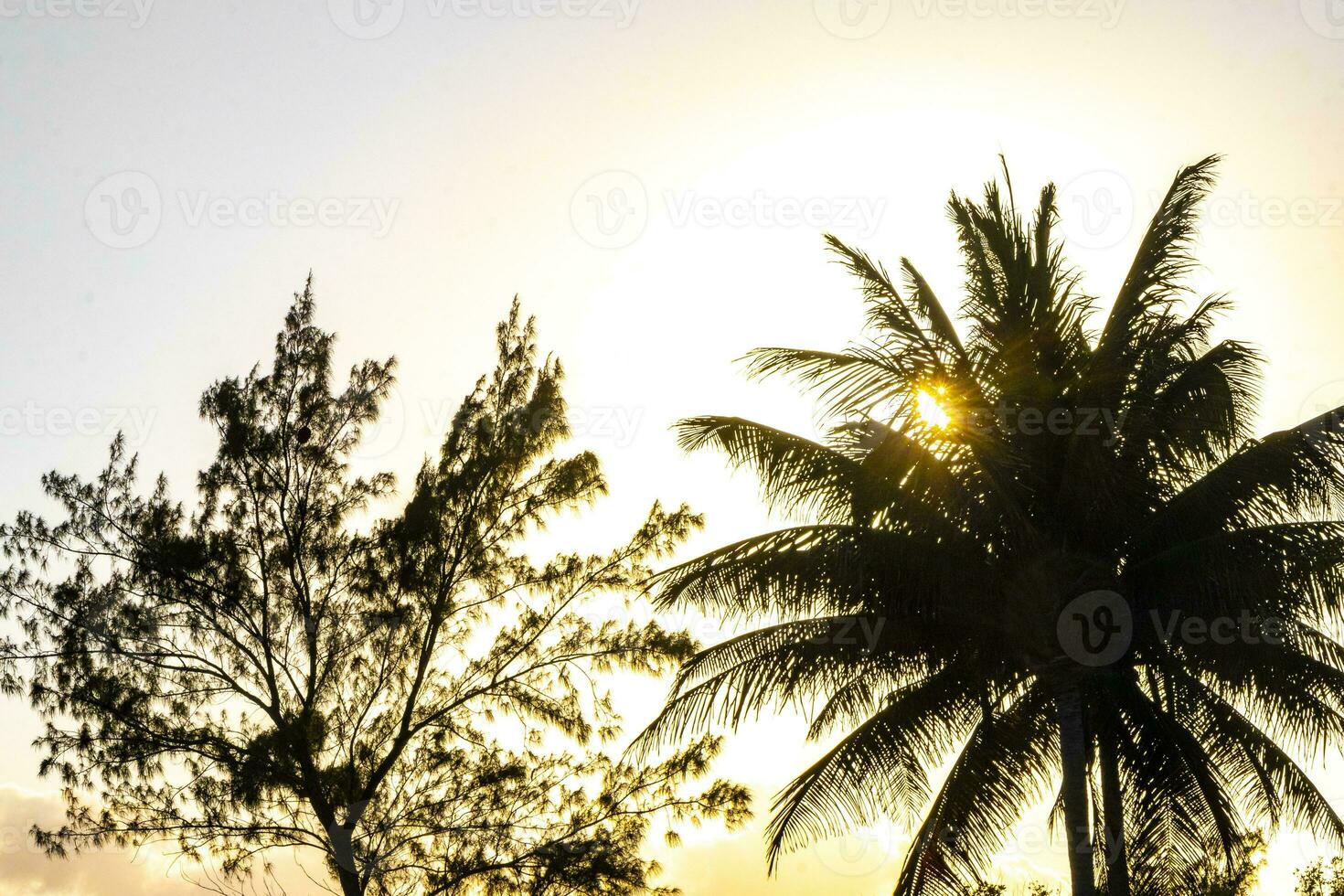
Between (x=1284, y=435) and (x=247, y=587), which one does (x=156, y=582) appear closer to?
(x=247, y=587)

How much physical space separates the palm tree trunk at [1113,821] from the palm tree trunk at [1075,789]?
0.58 meters

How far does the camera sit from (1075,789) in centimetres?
1080

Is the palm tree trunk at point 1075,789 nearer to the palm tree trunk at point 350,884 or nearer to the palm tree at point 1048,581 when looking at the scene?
the palm tree at point 1048,581

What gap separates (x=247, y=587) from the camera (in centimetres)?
1669

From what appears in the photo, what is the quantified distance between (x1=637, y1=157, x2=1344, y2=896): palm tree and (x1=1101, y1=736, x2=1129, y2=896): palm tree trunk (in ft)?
0.07

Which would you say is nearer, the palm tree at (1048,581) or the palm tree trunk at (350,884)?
the palm tree at (1048,581)

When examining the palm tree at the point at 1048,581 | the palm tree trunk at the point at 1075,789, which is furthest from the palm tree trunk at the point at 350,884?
the palm tree trunk at the point at 1075,789

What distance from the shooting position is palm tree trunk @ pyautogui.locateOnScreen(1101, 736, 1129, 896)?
11312mm

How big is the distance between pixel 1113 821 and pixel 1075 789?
3.89 feet

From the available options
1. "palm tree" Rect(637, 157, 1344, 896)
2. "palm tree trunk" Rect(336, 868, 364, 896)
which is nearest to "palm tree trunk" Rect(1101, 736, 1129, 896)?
"palm tree" Rect(637, 157, 1344, 896)

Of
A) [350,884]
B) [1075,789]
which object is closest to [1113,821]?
[1075,789]

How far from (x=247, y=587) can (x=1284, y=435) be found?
12.8 m

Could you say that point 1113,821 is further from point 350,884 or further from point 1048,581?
point 350,884

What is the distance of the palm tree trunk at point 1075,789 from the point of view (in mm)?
10648
